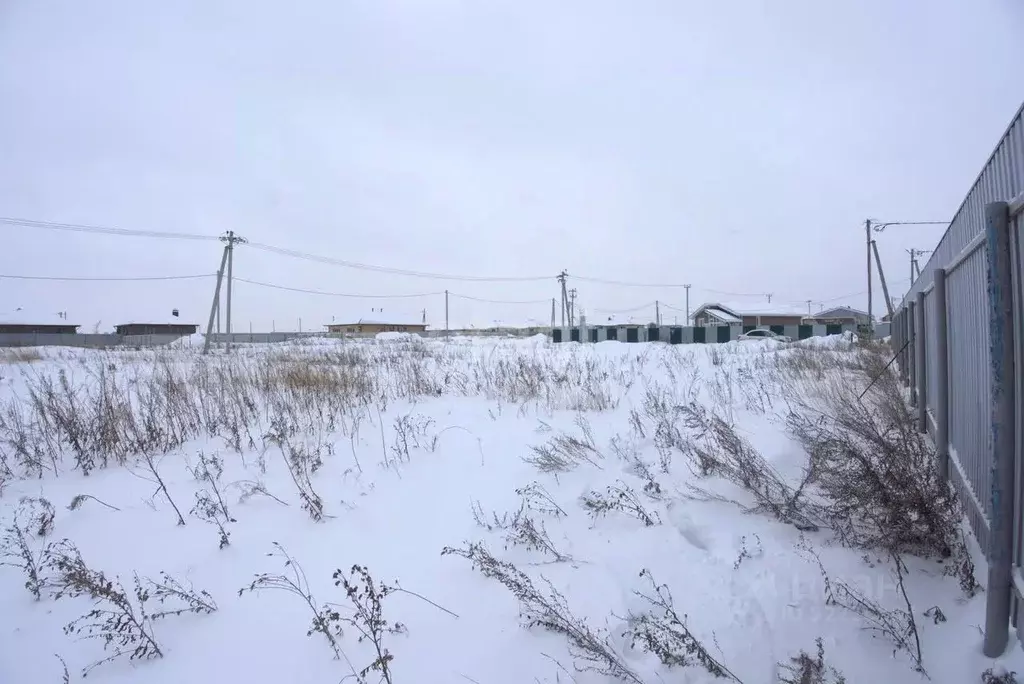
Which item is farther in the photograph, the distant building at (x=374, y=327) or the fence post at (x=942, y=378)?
the distant building at (x=374, y=327)

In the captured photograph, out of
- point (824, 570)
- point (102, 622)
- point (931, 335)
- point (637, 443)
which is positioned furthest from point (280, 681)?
point (931, 335)

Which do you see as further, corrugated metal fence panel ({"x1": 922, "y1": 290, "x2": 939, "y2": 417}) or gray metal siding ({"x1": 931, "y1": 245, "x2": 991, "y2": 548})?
corrugated metal fence panel ({"x1": 922, "y1": 290, "x2": 939, "y2": 417})

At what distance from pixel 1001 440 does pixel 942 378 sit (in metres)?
2.05

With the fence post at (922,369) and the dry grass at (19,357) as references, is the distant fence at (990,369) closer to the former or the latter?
the fence post at (922,369)

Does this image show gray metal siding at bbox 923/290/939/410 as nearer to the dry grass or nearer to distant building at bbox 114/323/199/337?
the dry grass

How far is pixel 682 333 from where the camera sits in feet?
101

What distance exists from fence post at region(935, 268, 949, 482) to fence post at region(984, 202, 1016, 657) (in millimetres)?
1925

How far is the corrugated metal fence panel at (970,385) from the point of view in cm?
238

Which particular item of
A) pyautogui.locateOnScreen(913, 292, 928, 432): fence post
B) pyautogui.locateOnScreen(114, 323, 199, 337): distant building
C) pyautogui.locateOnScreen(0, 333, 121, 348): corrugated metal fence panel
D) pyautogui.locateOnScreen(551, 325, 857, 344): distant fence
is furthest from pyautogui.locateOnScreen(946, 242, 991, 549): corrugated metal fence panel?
pyautogui.locateOnScreen(114, 323, 199, 337): distant building

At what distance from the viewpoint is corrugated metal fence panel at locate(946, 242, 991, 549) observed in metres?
2.38

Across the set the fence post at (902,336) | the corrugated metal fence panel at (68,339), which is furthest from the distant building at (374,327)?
the fence post at (902,336)

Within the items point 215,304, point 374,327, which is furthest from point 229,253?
point 374,327

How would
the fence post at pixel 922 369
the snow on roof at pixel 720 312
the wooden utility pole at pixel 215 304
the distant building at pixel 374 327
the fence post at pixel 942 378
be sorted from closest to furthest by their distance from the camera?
the fence post at pixel 942 378
the fence post at pixel 922 369
the wooden utility pole at pixel 215 304
the snow on roof at pixel 720 312
the distant building at pixel 374 327

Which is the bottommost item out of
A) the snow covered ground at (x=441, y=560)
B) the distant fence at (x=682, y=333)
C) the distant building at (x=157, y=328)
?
the snow covered ground at (x=441, y=560)
